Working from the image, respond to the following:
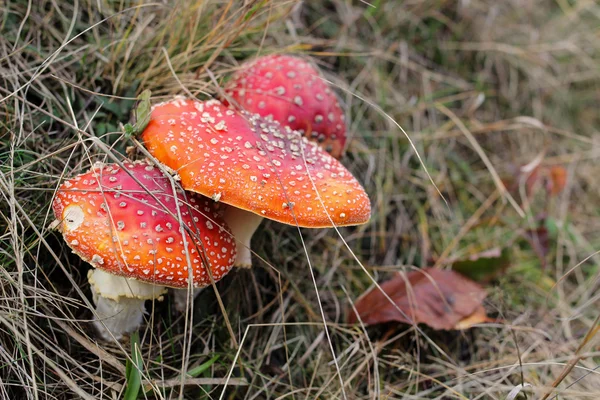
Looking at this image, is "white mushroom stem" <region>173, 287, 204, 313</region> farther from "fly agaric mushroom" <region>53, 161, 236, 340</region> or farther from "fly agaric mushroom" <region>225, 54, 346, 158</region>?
"fly agaric mushroom" <region>225, 54, 346, 158</region>

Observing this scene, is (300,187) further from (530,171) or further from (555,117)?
(555,117)

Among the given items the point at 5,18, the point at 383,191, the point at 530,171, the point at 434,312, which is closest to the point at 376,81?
the point at 383,191

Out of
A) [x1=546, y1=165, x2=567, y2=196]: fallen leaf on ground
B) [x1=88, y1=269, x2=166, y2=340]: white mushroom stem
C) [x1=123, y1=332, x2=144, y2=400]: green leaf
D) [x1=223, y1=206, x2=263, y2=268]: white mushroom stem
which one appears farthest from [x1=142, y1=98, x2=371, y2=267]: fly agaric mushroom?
[x1=546, y1=165, x2=567, y2=196]: fallen leaf on ground

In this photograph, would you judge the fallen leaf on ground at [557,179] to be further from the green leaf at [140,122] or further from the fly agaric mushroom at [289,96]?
the green leaf at [140,122]

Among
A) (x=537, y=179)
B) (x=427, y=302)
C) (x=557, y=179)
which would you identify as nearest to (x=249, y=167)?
(x=427, y=302)

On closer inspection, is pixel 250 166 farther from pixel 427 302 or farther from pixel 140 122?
pixel 427 302

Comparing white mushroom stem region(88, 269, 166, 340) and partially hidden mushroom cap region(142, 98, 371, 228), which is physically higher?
partially hidden mushroom cap region(142, 98, 371, 228)

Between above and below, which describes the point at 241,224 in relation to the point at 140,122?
below
